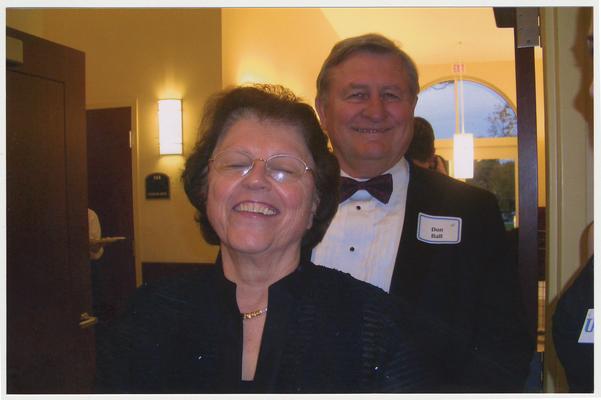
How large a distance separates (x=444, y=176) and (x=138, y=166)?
2.57 feet

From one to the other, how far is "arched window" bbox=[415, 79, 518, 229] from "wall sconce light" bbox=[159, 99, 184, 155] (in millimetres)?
650

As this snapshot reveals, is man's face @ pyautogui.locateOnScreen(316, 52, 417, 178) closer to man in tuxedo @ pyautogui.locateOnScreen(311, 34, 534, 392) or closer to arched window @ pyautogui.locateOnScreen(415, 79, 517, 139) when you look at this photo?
man in tuxedo @ pyautogui.locateOnScreen(311, 34, 534, 392)

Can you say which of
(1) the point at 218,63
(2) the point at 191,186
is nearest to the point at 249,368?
(2) the point at 191,186

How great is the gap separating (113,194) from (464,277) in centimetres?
88

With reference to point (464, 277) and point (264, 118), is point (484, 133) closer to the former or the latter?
point (464, 277)

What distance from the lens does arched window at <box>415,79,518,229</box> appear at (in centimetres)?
131

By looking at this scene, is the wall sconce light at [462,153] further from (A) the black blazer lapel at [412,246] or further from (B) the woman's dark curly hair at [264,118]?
(B) the woman's dark curly hair at [264,118]

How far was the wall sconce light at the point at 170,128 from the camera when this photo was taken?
4.51 ft

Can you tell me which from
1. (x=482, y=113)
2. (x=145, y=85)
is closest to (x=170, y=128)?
(x=145, y=85)

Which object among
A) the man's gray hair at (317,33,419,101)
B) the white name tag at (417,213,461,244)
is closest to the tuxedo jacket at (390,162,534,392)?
the white name tag at (417,213,461,244)

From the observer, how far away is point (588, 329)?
0.81 meters

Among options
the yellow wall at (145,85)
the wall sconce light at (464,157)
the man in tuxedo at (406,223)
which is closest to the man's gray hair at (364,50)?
the man in tuxedo at (406,223)

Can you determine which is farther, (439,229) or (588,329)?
(439,229)

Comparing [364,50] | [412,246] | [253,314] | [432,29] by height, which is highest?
[432,29]
